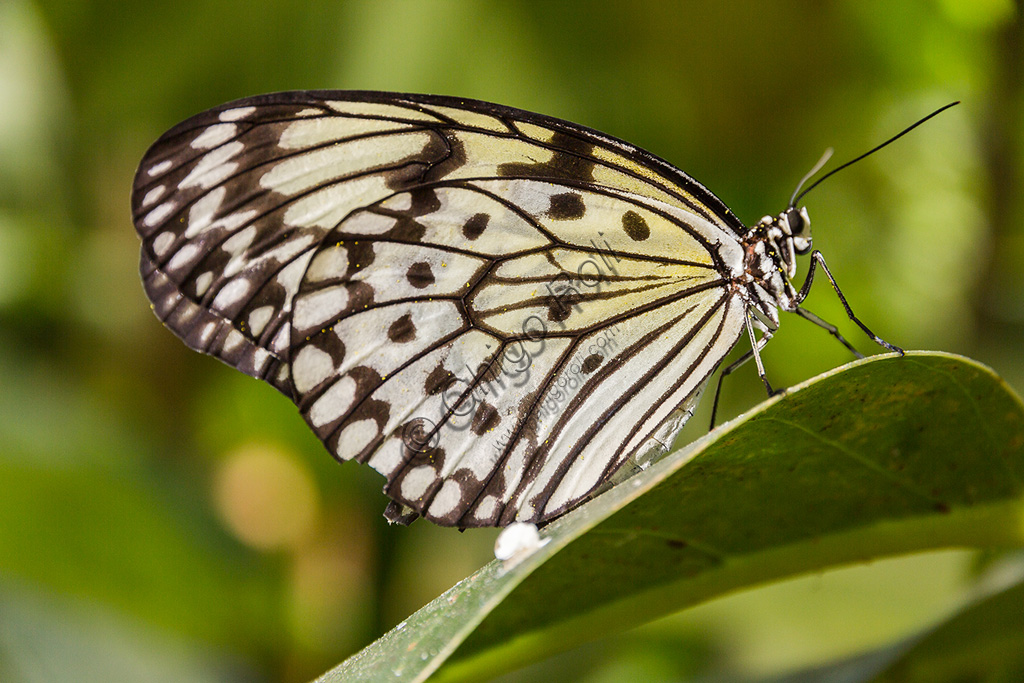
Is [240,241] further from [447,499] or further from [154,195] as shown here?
[447,499]

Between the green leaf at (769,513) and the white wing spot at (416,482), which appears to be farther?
the white wing spot at (416,482)

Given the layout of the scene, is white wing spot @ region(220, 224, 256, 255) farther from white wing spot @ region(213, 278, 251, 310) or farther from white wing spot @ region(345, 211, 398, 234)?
white wing spot @ region(345, 211, 398, 234)

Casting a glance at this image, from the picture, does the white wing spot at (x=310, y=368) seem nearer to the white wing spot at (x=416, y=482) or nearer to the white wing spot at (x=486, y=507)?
the white wing spot at (x=416, y=482)

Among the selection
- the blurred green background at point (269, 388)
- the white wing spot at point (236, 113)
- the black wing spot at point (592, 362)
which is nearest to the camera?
the white wing spot at point (236, 113)

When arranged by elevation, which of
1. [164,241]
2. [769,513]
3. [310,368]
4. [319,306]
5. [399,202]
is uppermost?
[399,202]

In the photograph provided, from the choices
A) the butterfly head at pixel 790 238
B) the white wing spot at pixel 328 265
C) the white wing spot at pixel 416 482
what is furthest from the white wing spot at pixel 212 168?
the butterfly head at pixel 790 238

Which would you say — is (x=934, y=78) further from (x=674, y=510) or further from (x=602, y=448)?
(x=674, y=510)

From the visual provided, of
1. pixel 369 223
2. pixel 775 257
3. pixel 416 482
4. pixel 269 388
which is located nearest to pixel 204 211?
pixel 369 223
